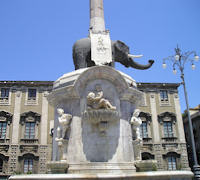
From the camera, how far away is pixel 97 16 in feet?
36.2

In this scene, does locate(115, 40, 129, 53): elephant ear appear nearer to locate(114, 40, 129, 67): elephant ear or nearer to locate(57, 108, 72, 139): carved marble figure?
locate(114, 40, 129, 67): elephant ear

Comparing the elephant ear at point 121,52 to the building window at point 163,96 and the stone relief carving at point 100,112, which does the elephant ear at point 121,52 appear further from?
the building window at point 163,96

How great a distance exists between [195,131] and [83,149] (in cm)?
3429

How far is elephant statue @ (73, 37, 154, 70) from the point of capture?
31.2 ft

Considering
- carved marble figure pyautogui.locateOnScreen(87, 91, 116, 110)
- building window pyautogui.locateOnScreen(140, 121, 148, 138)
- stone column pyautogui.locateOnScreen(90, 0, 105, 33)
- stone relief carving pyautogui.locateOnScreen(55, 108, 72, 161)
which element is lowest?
stone relief carving pyautogui.locateOnScreen(55, 108, 72, 161)

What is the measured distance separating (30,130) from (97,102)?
85.1ft

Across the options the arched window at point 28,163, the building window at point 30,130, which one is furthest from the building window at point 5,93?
the arched window at point 28,163

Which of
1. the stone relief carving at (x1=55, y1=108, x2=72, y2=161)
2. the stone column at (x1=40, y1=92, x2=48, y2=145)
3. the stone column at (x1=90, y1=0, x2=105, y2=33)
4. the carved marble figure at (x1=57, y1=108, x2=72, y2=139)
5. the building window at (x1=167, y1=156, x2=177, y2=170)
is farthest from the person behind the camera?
the building window at (x1=167, y1=156, x2=177, y2=170)

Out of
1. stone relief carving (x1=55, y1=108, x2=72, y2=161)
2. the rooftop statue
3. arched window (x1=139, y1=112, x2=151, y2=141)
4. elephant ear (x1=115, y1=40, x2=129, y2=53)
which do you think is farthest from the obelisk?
arched window (x1=139, y1=112, x2=151, y2=141)

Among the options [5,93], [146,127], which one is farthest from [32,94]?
[146,127]

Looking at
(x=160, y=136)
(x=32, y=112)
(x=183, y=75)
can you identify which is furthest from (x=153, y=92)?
→ (x=183, y=75)

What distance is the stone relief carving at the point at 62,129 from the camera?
7734 mm

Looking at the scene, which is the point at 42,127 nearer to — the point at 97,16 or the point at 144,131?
the point at 144,131

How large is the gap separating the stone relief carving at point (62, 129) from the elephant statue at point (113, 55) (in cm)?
229
